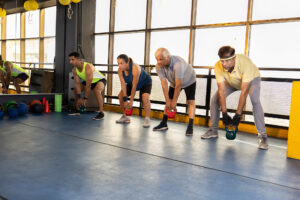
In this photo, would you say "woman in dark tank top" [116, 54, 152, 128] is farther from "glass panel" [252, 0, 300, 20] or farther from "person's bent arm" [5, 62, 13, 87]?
"person's bent arm" [5, 62, 13, 87]

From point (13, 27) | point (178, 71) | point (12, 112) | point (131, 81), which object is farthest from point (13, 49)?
point (178, 71)

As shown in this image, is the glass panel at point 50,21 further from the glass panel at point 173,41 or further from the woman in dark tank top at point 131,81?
the woman in dark tank top at point 131,81

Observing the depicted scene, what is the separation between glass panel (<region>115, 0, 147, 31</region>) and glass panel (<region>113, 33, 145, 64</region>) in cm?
17

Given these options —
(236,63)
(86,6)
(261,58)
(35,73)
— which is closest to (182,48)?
(261,58)

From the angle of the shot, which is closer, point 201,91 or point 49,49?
point 201,91

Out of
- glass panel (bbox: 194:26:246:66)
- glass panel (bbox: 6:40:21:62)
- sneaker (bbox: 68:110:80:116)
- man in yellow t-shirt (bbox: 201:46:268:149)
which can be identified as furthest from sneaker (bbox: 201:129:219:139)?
glass panel (bbox: 6:40:21:62)

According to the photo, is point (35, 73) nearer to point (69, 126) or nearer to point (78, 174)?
point (69, 126)

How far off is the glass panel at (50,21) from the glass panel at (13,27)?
1456mm

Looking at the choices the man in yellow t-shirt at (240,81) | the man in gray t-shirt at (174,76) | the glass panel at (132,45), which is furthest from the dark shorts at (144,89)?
the glass panel at (132,45)

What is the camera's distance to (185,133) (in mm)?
3895

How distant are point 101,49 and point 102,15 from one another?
0.78 meters

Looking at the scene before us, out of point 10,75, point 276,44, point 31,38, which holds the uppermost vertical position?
point 31,38

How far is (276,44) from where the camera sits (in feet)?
13.6

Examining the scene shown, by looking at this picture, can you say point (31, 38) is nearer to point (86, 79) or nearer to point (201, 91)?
point (86, 79)
